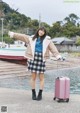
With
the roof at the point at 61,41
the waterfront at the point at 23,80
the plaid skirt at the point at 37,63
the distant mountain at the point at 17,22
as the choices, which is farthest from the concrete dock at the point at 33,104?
the distant mountain at the point at 17,22

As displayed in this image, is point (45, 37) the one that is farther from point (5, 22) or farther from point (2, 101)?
point (5, 22)

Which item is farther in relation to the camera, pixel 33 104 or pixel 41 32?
pixel 41 32

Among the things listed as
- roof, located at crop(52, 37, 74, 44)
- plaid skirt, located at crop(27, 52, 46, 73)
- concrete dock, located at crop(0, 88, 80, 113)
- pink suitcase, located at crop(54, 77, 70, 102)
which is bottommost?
roof, located at crop(52, 37, 74, 44)

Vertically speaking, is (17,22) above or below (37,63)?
below

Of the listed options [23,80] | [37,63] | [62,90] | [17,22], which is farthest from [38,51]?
[17,22]

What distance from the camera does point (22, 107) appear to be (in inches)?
248

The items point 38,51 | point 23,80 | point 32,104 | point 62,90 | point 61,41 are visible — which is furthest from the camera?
point 61,41

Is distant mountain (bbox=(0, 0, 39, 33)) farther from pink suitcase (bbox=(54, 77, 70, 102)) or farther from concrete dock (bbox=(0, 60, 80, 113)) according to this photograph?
pink suitcase (bbox=(54, 77, 70, 102))

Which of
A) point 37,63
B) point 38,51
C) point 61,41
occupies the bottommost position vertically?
point 61,41

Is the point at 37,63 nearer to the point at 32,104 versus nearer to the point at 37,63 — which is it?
the point at 37,63

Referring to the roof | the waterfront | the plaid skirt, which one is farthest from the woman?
the roof

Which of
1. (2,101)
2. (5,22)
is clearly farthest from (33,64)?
(5,22)

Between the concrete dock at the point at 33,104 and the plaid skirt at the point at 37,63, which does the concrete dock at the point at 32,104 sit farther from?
the plaid skirt at the point at 37,63

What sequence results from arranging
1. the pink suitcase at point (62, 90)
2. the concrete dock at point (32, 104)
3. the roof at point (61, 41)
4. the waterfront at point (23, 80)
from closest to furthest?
the concrete dock at point (32, 104) < the pink suitcase at point (62, 90) < the waterfront at point (23, 80) < the roof at point (61, 41)
